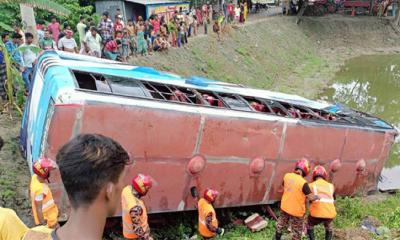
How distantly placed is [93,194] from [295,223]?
16.8 ft

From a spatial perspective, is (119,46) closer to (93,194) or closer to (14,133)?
(14,133)

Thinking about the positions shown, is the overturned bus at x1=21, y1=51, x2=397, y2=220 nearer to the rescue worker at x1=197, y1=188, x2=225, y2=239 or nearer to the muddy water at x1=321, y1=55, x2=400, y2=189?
the rescue worker at x1=197, y1=188, x2=225, y2=239

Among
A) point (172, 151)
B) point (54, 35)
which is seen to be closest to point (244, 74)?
point (54, 35)

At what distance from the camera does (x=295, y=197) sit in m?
6.36

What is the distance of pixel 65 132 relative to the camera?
5.66m

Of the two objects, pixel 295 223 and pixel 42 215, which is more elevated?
pixel 42 215

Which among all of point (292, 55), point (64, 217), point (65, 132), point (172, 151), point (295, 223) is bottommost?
point (292, 55)

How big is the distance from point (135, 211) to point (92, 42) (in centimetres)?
747

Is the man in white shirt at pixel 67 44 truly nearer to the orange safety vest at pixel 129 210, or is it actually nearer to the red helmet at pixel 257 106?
the red helmet at pixel 257 106

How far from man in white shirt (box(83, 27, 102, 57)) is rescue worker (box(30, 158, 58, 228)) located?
7.05 m

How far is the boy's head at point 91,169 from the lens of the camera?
6.15 feet

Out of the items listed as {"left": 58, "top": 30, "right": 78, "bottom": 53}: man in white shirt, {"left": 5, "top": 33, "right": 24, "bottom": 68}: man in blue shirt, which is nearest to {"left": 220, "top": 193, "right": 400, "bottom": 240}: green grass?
{"left": 5, "top": 33, "right": 24, "bottom": 68}: man in blue shirt

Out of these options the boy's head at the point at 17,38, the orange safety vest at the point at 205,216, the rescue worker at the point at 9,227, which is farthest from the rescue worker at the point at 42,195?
the boy's head at the point at 17,38

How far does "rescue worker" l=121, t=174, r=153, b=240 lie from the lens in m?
5.31
